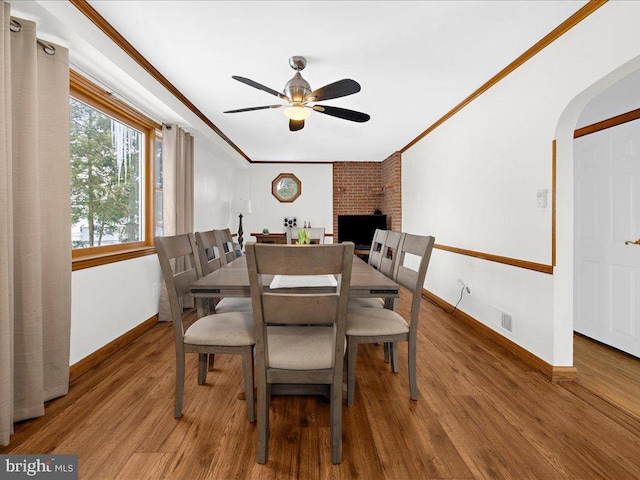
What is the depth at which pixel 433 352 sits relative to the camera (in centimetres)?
269

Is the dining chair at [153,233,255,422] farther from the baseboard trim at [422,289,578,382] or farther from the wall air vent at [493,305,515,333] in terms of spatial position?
the wall air vent at [493,305,515,333]

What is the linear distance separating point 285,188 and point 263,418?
19.3 ft

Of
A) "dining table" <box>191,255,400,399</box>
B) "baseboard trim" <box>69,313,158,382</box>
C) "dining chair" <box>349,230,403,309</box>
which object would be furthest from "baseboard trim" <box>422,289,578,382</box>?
"baseboard trim" <box>69,313,158,382</box>

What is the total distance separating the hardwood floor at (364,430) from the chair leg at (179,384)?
0.19ft

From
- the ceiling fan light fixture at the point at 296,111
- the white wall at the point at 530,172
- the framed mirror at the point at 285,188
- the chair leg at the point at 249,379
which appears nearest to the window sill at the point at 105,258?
the chair leg at the point at 249,379

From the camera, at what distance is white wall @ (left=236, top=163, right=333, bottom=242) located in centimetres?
694

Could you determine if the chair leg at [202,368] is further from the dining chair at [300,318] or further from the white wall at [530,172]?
the white wall at [530,172]

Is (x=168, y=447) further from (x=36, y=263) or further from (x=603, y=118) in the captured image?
(x=603, y=118)

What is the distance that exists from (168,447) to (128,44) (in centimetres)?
268

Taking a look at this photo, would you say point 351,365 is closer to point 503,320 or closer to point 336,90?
point 503,320

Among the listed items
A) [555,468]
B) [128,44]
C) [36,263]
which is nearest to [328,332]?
[555,468]

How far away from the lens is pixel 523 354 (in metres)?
2.56

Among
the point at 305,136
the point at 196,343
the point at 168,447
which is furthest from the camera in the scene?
the point at 305,136

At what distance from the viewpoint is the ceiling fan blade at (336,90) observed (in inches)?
89.6
